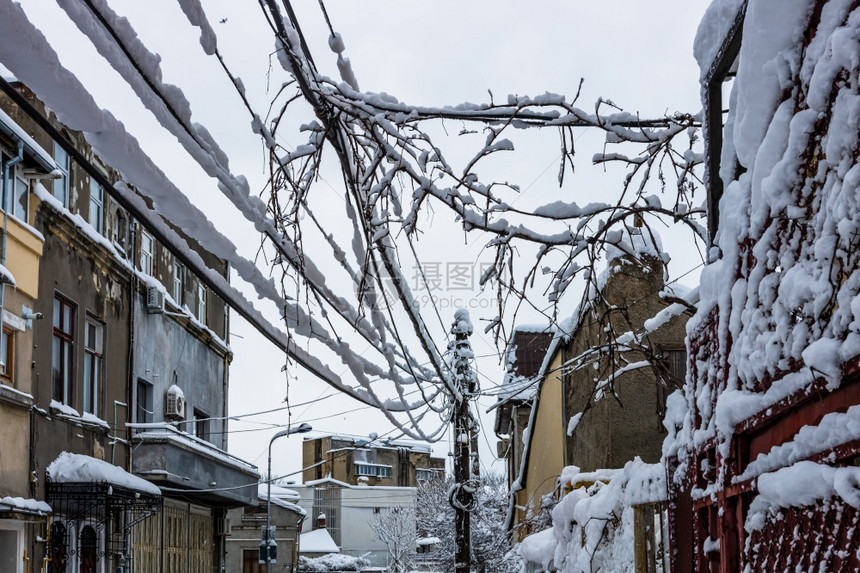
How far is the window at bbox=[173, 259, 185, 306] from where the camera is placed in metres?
23.5

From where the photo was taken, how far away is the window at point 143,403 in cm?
2043

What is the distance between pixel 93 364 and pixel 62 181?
353cm

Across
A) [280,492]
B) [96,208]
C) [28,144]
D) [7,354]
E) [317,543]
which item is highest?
[96,208]

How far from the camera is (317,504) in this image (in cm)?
6600

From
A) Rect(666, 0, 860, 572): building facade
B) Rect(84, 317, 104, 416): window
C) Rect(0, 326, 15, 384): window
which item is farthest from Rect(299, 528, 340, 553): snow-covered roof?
Rect(666, 0, 860, 572): building facade

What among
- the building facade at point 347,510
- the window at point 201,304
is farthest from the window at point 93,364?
the building facade at point 347,510

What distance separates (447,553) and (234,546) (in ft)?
41.5

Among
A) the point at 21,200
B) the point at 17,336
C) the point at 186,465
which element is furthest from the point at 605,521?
the point at 186,465

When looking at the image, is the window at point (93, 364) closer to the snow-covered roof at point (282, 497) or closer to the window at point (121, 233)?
the window at point (121, 233)

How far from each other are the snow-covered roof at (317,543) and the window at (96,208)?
40.9 metres

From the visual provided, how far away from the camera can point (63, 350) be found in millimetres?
16984

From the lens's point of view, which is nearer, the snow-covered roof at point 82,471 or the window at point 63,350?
the snow-covered roof at point 82,471

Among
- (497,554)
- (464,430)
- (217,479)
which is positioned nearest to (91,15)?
(464,430)

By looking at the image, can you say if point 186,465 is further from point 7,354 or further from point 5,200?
point 5,200
